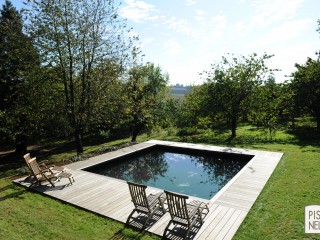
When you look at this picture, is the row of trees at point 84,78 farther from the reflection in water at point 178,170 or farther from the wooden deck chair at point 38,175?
the wooden deck chair at point 38,175

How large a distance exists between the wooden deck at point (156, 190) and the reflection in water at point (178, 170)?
68.6 inches

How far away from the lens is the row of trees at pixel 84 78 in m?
15.2

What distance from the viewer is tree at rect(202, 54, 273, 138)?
21766mm

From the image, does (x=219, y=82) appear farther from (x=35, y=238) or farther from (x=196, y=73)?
(x=35, y=238)

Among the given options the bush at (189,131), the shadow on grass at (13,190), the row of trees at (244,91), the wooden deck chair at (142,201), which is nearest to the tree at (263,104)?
the row of trees at (244,91)

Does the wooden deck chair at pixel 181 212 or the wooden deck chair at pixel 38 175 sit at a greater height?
the wooden deck chair at pixel 38 175

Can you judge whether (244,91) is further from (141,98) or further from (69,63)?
(69,63)

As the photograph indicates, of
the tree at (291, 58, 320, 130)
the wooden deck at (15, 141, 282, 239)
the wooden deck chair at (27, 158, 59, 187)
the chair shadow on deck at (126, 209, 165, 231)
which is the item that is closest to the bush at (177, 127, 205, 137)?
the tree at (291, 58, 320, 130)

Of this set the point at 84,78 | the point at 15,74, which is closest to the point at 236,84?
the point at 84,78

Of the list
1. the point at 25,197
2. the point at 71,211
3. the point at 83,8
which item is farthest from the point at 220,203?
the point at 83,8

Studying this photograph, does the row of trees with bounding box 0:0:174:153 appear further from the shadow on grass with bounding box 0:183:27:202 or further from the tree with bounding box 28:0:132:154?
the shadow on grass with bounding box 0:183:27:202

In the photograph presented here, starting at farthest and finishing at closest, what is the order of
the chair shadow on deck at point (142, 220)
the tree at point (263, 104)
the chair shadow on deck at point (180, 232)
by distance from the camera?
1. the tree at point (263, 104)
2. the chair shadow on deck at point (142, 220)
3. the chair shadow on deck at point (180, 232)

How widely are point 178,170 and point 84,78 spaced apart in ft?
29.7

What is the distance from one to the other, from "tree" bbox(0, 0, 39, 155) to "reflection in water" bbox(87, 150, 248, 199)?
814 centimetres
